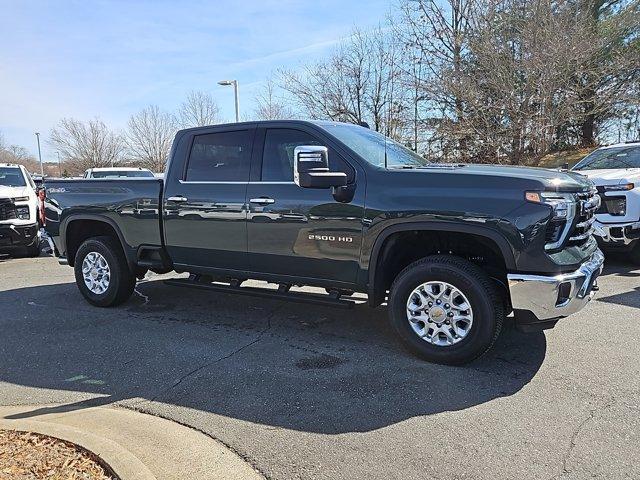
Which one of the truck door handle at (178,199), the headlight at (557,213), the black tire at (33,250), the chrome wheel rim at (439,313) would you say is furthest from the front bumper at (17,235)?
the headlight at (557,213)

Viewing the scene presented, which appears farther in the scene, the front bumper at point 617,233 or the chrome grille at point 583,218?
the front bumper at point 617,233

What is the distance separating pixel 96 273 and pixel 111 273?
0.27 meters

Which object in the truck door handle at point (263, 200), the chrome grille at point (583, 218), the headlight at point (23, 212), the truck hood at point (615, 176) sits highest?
the truck hood at point (615, 176)

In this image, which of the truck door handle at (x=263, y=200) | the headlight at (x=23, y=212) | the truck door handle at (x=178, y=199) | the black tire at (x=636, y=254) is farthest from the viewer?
the headlight at (x=23, y=212)

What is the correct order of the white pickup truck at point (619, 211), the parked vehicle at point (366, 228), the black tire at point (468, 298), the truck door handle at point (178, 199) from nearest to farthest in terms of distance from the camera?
the parked vehicle at point (366, 228) < the black tire at point (468, 298) < the truck door handle at point (178, 199) < the white pickup truck at point (619, 211)

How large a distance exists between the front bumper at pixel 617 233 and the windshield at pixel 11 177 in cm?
1076

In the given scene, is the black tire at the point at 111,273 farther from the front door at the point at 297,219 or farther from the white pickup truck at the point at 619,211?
the white pickup truck at the point at 619,211

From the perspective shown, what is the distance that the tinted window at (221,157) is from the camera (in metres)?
5.10

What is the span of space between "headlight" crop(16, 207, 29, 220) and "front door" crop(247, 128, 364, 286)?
7.03 m

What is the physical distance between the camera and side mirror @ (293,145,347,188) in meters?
4.07

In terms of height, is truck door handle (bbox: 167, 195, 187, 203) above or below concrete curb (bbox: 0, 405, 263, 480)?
above

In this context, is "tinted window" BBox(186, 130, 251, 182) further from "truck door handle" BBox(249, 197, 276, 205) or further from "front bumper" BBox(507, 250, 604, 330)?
"front bumper" BBox(507, 250, 604, 330)

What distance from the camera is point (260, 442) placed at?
3.10 meters

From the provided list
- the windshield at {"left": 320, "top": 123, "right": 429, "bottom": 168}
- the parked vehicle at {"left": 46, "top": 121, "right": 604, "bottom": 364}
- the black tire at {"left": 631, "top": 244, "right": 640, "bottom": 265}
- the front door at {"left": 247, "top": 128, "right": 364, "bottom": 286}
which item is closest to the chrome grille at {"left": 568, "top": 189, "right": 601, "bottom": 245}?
the parked vehicle at {"left": 46, "top": 121, "right": 604, "bottom": 364}
